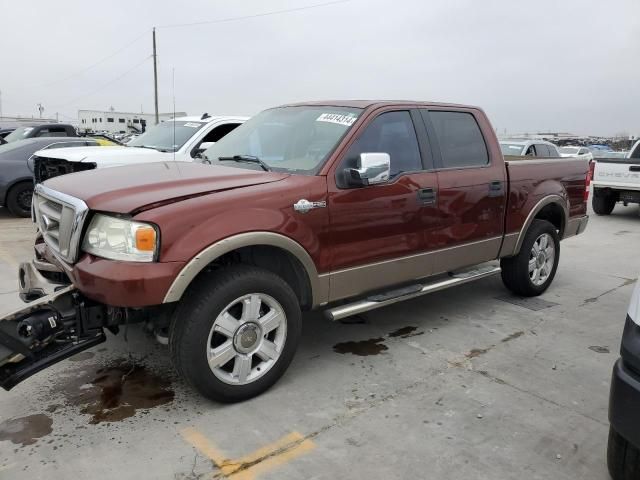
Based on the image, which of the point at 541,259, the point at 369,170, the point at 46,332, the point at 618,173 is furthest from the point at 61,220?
the point at 618,173

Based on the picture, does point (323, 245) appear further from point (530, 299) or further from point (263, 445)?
point (530, 299)

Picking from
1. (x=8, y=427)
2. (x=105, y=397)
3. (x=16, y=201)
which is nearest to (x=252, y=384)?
(x=105, y=397)

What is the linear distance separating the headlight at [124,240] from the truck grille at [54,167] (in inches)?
176

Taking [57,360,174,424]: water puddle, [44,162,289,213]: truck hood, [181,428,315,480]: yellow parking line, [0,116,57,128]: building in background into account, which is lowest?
[181,428,315,480]: yellow parking line

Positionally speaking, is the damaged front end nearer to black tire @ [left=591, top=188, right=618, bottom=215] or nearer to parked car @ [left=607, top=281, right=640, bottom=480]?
parked car @ [left=607, top=281, right=640, bottom=480]

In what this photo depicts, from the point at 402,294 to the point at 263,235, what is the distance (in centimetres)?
142

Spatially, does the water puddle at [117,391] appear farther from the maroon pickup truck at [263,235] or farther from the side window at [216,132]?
the side window at [216,132]

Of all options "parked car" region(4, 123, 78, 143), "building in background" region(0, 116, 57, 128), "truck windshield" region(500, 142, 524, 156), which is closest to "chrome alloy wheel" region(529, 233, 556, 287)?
"truck windshield" region(500, 142, 524, 156)

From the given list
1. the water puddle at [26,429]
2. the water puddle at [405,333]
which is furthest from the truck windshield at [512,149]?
the water puddle at [26,429]

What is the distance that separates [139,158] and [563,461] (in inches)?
247

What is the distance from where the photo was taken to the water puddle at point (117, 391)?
3.33m

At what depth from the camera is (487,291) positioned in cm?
604

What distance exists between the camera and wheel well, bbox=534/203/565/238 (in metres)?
5.79

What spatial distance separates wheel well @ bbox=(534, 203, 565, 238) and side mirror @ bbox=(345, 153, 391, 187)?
2686 mm
